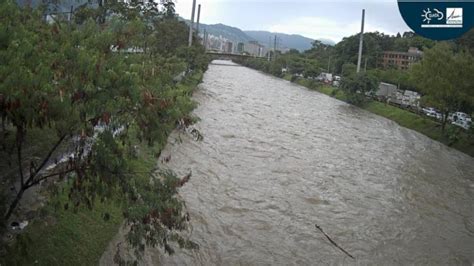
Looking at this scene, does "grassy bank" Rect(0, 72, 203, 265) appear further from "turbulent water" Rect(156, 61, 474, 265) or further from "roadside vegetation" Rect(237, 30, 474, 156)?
"roadside vegetation" Rect(237, 30, 474, 156)

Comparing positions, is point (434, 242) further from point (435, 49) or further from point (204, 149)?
point (435, 49)

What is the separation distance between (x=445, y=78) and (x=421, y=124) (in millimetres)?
4736

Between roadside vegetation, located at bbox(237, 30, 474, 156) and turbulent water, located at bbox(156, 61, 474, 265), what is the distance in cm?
377

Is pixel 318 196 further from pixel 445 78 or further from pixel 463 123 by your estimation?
pixel 463 123

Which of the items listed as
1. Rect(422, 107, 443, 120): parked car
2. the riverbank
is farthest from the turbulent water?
Rect(422, 107, 443, 120): parked car

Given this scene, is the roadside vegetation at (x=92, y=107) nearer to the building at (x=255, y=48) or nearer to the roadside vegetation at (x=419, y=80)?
the roadside vegetation at (x=419, y=80)

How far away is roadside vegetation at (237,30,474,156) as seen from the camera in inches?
1049

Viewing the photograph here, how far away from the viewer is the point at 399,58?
Answer: 62.1m

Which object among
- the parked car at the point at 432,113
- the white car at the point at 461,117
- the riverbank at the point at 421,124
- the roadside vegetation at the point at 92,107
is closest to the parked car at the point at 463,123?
the white car at the point at 461,117

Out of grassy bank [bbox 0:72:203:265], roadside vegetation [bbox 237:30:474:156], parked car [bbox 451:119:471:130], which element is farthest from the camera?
parked car [bbox 451:119:471:130]

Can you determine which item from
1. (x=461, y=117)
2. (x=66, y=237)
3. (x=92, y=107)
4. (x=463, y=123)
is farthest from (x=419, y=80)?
(x=92, y=107)

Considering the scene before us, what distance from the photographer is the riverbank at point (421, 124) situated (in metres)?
25.7

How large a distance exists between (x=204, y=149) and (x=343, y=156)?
6.36 metres

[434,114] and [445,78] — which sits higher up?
[445,78]
